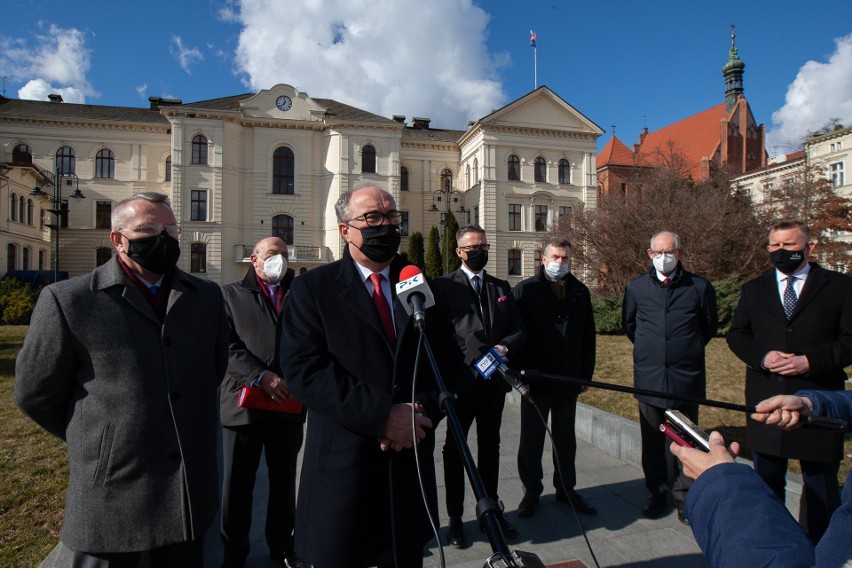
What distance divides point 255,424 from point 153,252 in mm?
1627

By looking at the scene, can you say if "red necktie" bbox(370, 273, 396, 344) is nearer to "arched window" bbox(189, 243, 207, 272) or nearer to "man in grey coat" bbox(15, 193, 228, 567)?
"man in grey coat" bbox(15, 193, 228, 567)

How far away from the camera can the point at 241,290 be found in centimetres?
406

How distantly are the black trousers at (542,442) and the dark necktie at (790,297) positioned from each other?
179 cm

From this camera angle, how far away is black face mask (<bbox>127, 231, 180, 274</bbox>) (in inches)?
107

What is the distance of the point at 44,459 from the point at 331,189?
3924 centimetres

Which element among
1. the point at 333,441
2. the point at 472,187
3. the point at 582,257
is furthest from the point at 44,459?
the point at 472,187

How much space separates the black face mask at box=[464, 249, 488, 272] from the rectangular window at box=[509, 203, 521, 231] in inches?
1678

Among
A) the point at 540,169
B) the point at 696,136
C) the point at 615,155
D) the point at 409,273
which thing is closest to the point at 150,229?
the point at 409,273

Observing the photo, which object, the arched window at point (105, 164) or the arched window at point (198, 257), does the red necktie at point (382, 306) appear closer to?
the arched window at point (198, 257)

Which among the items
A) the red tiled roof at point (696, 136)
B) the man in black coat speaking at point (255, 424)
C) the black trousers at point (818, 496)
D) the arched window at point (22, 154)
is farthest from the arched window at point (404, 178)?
the black trousers at point (818, 496)

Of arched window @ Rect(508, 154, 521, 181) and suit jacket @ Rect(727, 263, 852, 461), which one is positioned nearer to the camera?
suit jacket @ Rect(727, 263, 852, 461)

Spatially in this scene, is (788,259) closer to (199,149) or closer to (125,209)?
(125,209)

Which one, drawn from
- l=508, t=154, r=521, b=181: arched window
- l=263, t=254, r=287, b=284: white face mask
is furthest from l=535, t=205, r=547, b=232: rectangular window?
l=263, t=254, r=287, b=284: white face mask

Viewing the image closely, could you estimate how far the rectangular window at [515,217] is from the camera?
153ft
